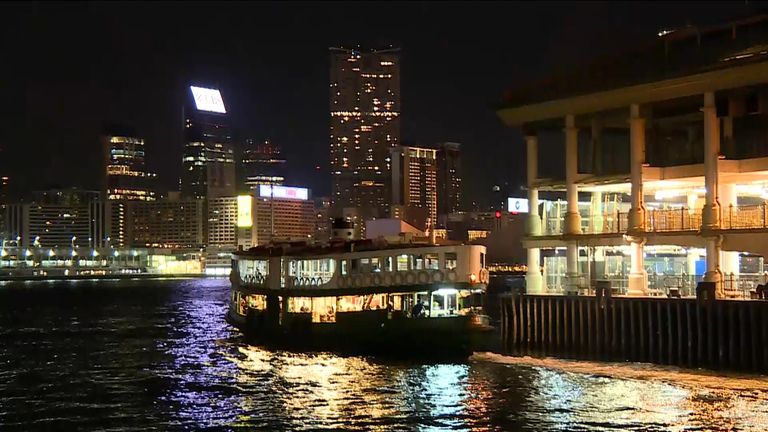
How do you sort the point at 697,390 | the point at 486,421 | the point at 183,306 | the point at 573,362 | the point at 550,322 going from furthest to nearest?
the point at 183,306
the point at 550,322
the point at 573,362
the point at 697,390
the point at 486,421

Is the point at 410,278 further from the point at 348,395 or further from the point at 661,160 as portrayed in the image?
the point at 661,160

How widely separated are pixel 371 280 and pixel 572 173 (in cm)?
1344

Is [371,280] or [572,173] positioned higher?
[572,173]

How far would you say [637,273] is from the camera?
53.8 m

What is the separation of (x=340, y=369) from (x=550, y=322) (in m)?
11.3

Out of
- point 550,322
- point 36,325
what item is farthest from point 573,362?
point 36,325

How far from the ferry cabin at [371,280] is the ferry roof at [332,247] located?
0.06m

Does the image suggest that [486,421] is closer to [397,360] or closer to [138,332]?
[397,360]

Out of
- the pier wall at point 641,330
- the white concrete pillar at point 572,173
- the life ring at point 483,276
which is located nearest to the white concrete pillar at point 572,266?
the white concrete pillar at point 572,173

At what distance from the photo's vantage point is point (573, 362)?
160 ft

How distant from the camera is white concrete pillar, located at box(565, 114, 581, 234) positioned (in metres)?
58.1

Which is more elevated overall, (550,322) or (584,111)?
(584,111)

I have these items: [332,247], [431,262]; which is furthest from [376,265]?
[332,247]

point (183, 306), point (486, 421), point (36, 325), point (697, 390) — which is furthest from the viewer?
point (183, 306)
